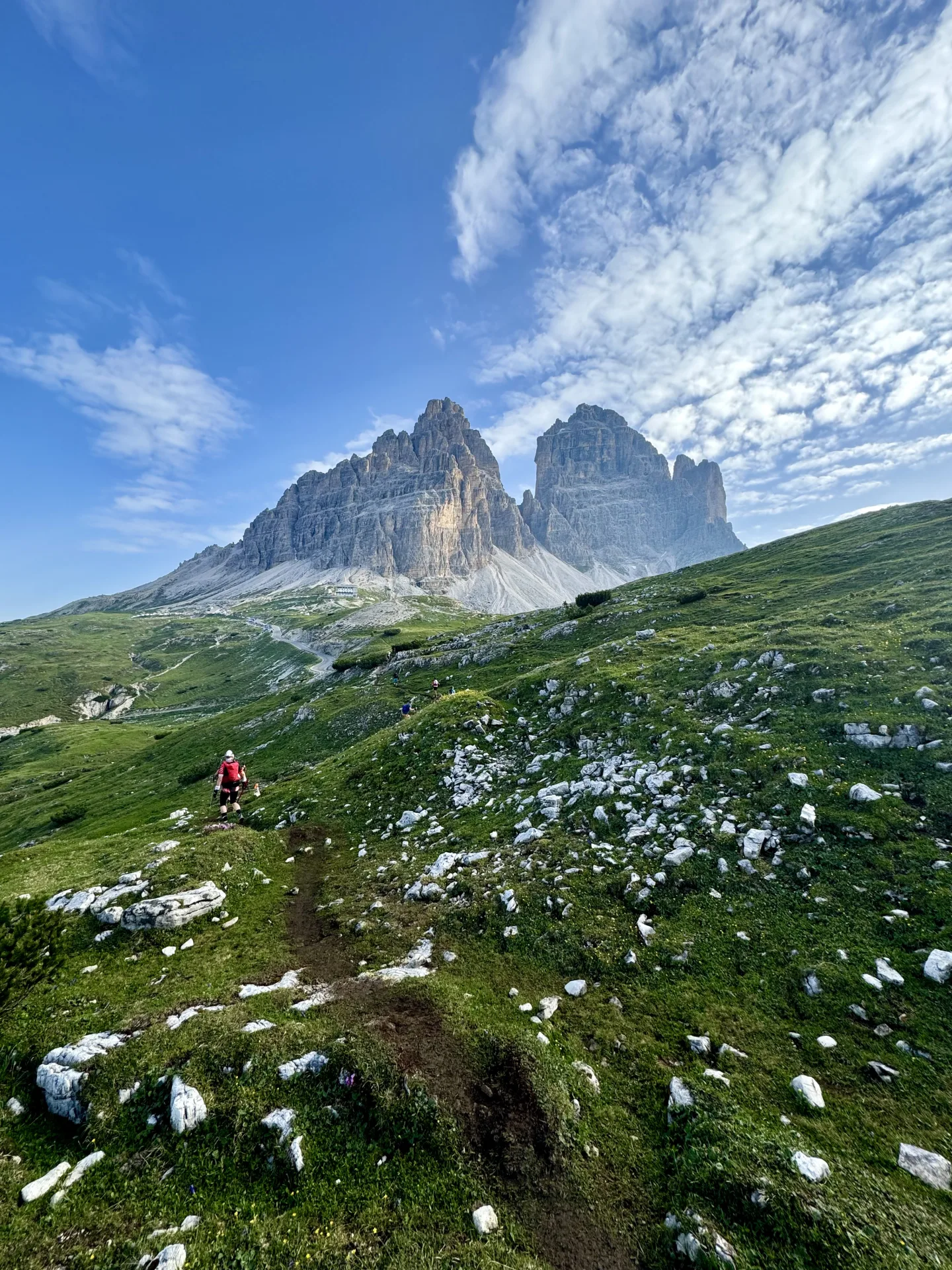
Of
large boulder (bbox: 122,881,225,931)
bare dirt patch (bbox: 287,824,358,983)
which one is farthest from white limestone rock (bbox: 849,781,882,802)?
large boulder (bbox: 122,881,225,931)

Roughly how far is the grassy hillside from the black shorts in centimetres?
203

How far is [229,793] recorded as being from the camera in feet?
80.3

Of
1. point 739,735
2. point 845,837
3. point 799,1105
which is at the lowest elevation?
point 799,1105

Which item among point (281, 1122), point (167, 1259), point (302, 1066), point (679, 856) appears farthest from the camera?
point (679, 856)

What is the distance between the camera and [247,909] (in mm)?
17297

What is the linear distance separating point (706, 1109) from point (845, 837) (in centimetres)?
870

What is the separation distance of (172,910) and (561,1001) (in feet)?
41.2

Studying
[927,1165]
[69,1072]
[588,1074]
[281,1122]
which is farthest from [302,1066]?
[927,1165]

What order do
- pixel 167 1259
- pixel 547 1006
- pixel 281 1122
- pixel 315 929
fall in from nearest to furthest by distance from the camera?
pixel 167 1259 < pixel 281 1122 < pixel 547 1006 < pixel 315 929

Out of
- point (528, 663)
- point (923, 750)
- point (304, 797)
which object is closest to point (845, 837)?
point (923, 750)

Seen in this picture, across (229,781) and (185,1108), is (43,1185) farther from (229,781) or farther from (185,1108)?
(229,781)

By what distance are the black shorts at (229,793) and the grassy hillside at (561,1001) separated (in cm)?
203

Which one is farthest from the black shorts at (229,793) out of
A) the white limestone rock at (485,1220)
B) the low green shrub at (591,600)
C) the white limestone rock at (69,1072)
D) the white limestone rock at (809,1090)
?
the low green shrub at (591,600)

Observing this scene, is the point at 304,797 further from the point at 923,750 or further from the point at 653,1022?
the point at 923,750
